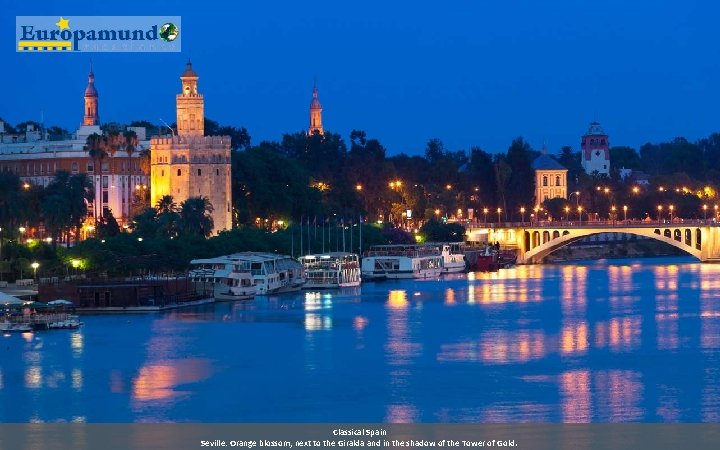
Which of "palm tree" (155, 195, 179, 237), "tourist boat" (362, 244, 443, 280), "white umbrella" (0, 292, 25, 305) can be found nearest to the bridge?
"tourist boat" (362, 244, 443, 280)

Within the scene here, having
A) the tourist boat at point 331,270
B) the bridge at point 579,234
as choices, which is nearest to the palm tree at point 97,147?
the tourist boat at point 331,270

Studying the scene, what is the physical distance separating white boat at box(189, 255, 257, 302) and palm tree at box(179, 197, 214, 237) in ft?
42.9

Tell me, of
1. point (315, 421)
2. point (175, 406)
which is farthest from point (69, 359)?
point (315, 421)

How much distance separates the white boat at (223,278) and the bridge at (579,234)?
45441 millimetres

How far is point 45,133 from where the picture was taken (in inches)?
5285

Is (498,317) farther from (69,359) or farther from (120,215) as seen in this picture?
(120,215)

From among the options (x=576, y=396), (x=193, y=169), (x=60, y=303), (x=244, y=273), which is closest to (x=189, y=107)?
(x=193, y=169)

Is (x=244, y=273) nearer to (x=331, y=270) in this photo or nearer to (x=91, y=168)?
(x=331, y=270)

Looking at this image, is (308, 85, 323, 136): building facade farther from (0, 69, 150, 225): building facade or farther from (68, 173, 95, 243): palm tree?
(68, 173, 95, 243): palm tree

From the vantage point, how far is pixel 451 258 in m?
117

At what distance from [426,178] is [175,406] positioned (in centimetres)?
9501

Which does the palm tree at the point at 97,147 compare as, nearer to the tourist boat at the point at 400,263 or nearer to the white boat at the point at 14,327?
the tourist boat at the point at 400,263

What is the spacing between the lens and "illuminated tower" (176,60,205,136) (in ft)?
361

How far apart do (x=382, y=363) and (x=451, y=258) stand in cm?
6164
